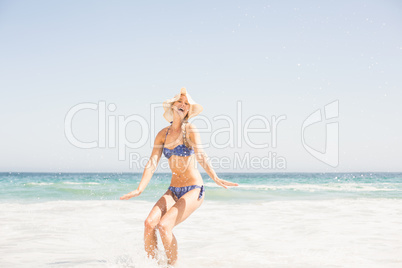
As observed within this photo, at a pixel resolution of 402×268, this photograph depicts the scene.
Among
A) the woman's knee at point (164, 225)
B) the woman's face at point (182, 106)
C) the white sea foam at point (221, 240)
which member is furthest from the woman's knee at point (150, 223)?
the woman's face at point (182, 106)

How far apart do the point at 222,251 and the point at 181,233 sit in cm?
182

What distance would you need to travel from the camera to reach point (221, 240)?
7082mm

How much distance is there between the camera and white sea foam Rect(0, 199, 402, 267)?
5.54m

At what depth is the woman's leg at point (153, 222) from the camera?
14.0 feet

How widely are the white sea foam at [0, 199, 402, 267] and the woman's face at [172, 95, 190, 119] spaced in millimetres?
2129

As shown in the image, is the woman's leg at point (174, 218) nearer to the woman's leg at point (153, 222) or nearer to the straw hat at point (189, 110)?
the woman's leg at point (153, 222)

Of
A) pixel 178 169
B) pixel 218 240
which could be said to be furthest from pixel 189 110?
pixel 218 240

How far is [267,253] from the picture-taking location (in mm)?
6008

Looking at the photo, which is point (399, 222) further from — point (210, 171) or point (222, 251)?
point (210, 171)

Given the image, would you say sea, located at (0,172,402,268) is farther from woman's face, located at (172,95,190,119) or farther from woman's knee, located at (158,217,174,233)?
woman's face, located at (172,95,190,119)

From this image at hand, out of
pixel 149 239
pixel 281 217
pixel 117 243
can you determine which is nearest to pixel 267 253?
pixel 149 239

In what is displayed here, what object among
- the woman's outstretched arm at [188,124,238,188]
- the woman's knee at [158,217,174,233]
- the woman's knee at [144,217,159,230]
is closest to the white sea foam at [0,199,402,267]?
the woman's knee at [144,217,159,230]

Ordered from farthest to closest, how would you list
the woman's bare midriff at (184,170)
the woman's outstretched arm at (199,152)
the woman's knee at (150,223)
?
the woman's bare midriff at (184,170) → the woman's outstretched arm at (199,152) → the woman's knee at (150,223)

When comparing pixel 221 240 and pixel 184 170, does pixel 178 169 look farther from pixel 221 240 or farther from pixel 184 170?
pixel 221 240
